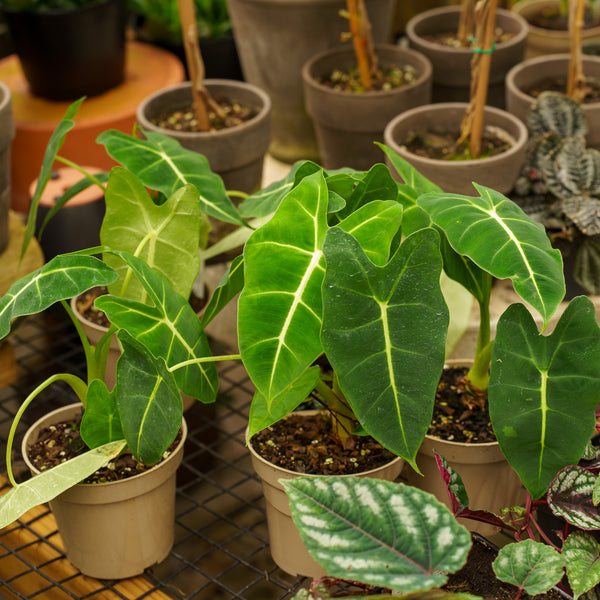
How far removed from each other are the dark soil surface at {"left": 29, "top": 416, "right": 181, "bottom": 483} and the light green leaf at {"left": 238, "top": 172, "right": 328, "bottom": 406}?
365 mm

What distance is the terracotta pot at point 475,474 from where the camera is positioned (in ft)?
4.10

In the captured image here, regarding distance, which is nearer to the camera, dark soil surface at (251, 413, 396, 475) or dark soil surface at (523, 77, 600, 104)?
dark soil surface at (251, 413, 396, 475)

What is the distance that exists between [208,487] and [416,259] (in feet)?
2.49

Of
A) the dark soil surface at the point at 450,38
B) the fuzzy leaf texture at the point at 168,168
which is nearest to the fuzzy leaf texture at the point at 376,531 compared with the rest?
the fuzzy leaf texture at the point at 168,168

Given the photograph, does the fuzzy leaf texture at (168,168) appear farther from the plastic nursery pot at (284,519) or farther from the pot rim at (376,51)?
the pot rim at (376,51)

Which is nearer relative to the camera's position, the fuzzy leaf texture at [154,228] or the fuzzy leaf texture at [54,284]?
the fuzzy leaf texture at [54,284]

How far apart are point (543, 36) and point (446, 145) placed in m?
0.88

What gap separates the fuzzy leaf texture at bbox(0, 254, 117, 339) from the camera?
1.09m

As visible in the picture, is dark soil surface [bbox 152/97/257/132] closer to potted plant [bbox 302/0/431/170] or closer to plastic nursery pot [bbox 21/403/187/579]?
potted plant [bbox 302/0/431/170]

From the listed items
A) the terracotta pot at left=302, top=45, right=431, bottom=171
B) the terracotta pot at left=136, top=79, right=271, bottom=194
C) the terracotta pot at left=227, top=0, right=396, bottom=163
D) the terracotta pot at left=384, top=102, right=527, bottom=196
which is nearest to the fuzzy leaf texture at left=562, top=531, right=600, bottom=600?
the terracotta pot at left=384, top=102, right=527, bottom=196

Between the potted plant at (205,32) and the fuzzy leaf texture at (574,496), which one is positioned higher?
the potted plant at (205,32)

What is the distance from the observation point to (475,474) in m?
1.29

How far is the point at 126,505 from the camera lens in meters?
1.24

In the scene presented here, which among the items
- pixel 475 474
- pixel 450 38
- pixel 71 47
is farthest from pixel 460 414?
pixel 71 47
